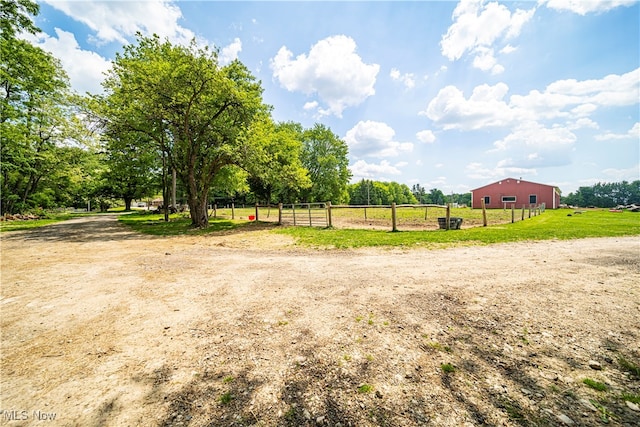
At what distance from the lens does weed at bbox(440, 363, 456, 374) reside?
7.99ft

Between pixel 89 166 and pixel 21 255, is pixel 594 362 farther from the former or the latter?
pixel 89 166

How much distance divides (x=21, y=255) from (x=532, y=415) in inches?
477

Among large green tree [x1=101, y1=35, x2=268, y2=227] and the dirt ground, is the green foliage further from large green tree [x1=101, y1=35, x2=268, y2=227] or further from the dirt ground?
the dirt ground

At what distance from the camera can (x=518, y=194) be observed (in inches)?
1624

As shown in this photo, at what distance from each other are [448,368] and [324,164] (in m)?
47.1

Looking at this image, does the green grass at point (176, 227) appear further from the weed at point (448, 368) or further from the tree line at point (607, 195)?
the tree line at point (607, 195)

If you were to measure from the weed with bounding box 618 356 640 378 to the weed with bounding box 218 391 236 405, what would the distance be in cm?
362

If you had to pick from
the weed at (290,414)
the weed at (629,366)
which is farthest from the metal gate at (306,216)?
the weed at (290,414)

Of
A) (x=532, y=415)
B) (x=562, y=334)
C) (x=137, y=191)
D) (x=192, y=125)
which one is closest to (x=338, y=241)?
(x=562, y=334)

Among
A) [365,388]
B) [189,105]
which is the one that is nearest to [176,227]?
[189,105]

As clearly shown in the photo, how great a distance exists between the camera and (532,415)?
1.93 metres

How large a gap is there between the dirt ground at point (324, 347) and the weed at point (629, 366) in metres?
0.02

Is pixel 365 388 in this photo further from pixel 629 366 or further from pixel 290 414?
pixel 629 366

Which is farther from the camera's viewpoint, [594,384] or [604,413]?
[594,384]
